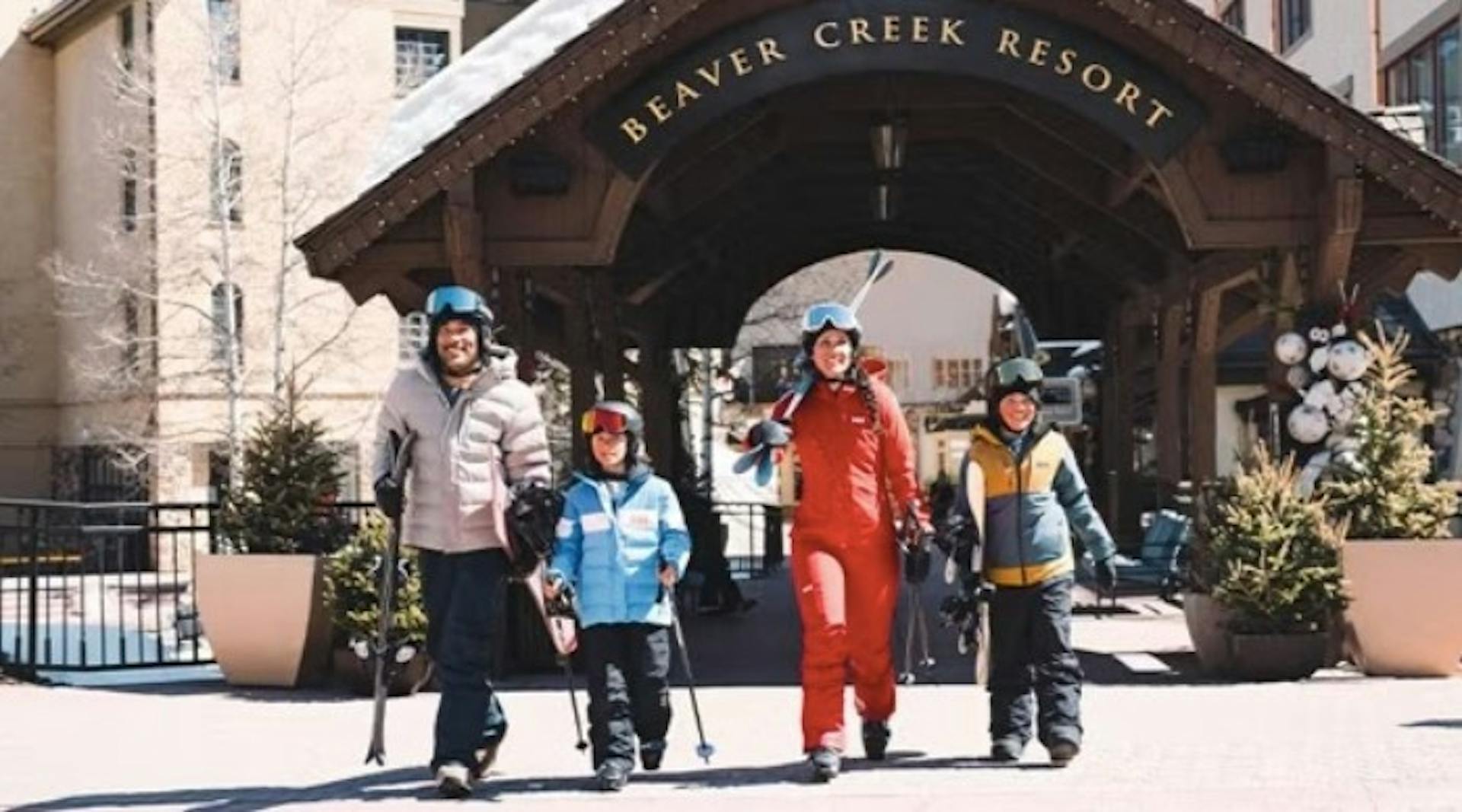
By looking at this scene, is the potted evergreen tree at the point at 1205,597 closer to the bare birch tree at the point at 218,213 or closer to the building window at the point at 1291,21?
the bare birch tree at the point at 218,213

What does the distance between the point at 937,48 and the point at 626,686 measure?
543 centimetres

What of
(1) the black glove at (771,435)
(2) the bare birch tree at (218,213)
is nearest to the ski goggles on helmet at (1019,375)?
(1) the black glove at (771,435)

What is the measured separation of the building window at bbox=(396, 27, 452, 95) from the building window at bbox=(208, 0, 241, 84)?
3.97 metres

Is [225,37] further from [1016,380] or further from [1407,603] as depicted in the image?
[1016,380]

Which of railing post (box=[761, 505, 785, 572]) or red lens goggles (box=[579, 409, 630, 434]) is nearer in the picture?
red lens goggles (box=[579, 409, 630, 434])

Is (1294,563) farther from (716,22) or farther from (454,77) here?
(454,77)

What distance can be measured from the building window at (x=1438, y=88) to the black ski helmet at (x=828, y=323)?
19.0 metres

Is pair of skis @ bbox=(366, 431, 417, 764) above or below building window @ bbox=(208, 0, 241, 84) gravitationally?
below

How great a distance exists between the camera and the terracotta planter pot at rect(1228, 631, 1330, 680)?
11.8 m

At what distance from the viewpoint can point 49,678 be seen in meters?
13.8

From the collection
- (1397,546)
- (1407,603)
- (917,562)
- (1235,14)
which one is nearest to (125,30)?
(1235,14)

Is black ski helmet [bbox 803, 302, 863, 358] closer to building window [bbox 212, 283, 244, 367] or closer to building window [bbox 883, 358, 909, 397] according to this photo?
building window [bbox 212, 283, 244, 367]

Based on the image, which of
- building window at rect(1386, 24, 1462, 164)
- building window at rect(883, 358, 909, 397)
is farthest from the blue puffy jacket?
building window at rect(883, 358, 909, 397)

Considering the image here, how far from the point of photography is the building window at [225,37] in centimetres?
3438
